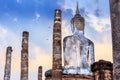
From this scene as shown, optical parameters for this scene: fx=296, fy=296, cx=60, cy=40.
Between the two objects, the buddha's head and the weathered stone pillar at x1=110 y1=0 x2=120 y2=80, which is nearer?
the weathered stone pillar at x1=110 y1=0 x2=120 y2=80

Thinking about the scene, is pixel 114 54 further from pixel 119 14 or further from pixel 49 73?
pixel 49 73

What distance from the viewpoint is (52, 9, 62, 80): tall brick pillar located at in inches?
580

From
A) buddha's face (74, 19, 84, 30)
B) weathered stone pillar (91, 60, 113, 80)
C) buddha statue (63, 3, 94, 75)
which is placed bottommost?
weathered stone pillar (91, 60, 113, 80)

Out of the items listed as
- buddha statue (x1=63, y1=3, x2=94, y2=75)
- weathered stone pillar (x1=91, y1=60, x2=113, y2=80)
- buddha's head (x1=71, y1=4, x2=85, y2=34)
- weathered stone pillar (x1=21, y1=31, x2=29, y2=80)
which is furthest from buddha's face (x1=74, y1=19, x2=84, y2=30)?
weathered stone pillar (x1=91, y1=60, x2=113, y2=80)

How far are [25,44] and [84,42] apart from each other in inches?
314

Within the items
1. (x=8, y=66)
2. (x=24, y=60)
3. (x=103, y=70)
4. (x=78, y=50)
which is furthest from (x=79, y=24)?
(x=103, y=70)

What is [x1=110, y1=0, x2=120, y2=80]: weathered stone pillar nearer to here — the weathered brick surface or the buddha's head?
the weathered brick surface

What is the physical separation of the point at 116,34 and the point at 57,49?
10221 mm

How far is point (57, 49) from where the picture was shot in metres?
14.9

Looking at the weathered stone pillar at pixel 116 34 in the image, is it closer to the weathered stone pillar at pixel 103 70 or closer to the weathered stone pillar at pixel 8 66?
the weathered stone pillar at pixel 103 70

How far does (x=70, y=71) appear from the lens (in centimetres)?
1986

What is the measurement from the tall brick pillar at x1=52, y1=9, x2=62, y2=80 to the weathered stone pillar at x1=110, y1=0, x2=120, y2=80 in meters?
10.0

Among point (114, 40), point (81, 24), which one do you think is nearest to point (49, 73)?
point (81, 24)

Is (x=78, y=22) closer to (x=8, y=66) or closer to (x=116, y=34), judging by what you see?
(x=8, y=66)
